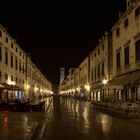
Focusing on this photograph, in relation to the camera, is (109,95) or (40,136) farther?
(109,95)

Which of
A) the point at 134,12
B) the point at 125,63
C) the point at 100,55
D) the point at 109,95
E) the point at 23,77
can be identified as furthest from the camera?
the point at 23,77

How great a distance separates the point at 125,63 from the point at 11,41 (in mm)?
26278

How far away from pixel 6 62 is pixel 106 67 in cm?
1569

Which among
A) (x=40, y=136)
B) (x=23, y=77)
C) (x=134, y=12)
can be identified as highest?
(x=134, y=12)

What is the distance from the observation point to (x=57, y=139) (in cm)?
1575

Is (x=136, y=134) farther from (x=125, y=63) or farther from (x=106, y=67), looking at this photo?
(x=106, y=67)

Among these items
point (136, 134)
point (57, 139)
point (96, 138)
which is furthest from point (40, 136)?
point (136, 134)

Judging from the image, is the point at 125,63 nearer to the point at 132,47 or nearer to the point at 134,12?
the point at 132,47

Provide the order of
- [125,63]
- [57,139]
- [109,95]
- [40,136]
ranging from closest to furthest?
[57,139]
[40,136]
[125,63]
[109,95]

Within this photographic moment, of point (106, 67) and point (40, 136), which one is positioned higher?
point (106, 67)

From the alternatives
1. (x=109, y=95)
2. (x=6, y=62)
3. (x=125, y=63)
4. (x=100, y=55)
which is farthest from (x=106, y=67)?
(x=6, y=62)

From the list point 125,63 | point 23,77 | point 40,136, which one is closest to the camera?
point 40,136

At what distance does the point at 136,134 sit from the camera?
1752cm

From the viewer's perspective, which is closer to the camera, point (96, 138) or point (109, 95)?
point (96, 138)
